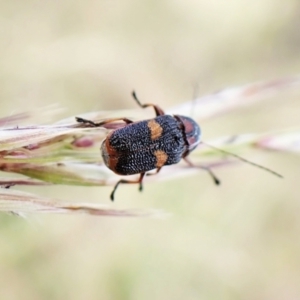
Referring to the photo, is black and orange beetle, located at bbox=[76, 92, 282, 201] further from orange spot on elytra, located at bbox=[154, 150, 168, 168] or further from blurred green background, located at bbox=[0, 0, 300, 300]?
blurred green background, located at bbox=[0, 0, 300, 300]

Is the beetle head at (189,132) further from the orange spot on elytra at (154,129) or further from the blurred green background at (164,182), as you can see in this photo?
the blurred green background at (164,182)

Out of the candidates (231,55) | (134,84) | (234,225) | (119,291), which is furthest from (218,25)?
(119,291)

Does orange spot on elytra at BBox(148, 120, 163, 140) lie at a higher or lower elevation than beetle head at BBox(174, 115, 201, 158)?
higher

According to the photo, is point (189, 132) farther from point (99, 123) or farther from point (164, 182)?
point (164, 182)

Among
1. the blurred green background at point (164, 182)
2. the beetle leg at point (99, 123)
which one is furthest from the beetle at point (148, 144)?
the blurred green background at point (164, 182)

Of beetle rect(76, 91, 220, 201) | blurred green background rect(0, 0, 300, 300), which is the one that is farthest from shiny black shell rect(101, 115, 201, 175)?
blurred green background rect(0, 0, 300, 300)

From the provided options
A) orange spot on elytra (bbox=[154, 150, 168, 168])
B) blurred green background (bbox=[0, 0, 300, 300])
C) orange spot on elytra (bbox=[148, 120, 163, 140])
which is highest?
orange spot on elytra (bbox=[148, 120, 163, 140])

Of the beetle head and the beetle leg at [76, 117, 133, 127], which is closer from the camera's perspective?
the beetle leg at [76, 117, 133, 127]
